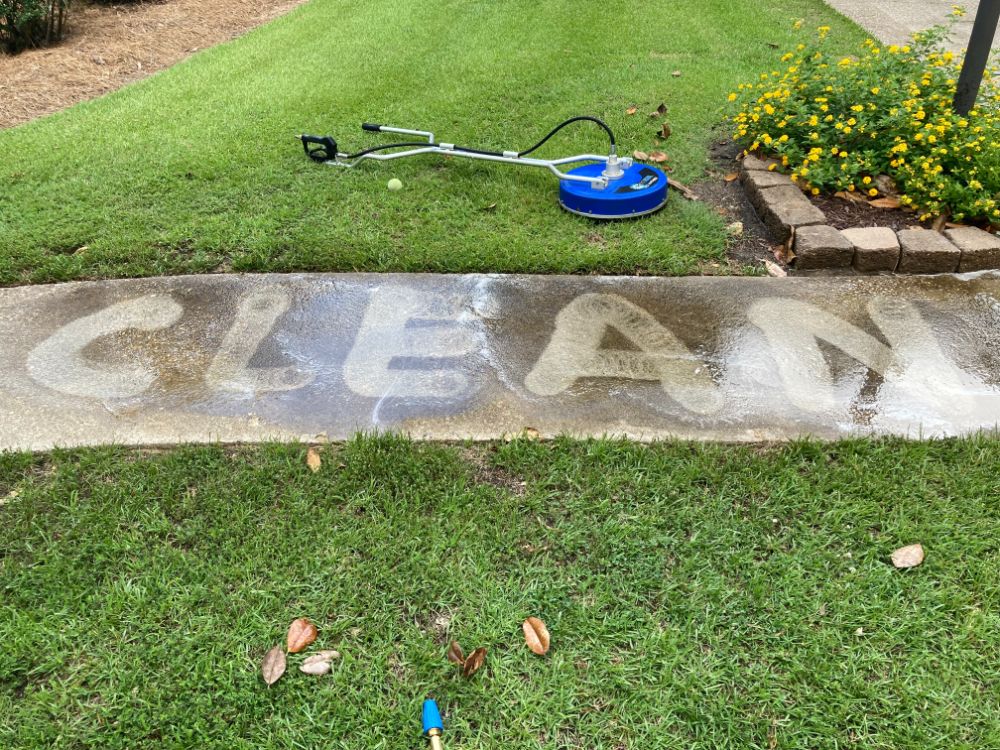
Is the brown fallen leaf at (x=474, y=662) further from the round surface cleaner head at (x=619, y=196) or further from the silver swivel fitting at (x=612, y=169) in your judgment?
the silver swivel fitting at (x=612, y=169)

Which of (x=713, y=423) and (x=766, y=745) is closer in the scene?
(x=766, y=745)

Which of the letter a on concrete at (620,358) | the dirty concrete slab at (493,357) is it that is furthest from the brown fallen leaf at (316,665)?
the letter a on concrete at (620,358)

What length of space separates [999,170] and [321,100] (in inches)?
174

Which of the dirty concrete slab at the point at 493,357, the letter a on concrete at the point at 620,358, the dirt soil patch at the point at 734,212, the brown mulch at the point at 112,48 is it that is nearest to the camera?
the dirty concrete slab at the point at 493,357

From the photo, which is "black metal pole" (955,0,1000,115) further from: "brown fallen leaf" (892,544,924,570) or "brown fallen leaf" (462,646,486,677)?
"brown fallen leaf" (462,646,486,677)

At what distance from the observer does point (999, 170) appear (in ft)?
11.5

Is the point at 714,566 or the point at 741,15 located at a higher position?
the point at 741,15

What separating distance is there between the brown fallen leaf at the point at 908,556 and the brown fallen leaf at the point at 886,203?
2.36 meters

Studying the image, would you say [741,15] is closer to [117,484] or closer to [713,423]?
[713,423]

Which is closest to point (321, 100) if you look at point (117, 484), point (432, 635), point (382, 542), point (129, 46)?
point (129, 46)

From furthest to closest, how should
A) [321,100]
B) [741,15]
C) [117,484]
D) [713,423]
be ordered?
[741,15], [321,100], [713,423], [117,484]

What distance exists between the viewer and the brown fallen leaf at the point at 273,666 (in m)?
1.75

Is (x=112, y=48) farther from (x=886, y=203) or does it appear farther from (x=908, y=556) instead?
(x=908, y=556)

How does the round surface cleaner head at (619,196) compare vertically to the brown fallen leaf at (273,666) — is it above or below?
above
